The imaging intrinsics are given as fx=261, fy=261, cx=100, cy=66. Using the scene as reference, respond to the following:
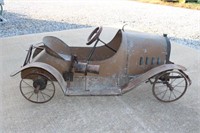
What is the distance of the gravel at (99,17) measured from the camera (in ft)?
19.7

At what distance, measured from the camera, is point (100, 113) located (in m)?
2.66

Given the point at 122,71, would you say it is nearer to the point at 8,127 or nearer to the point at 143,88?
the point at 143,88

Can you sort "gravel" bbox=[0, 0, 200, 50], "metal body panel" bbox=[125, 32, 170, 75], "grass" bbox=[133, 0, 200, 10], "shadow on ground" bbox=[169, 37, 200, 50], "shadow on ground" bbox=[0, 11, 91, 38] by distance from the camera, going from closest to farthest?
1. "metal body panel" bbox=[125, 32, 170, 75]
2. "shadow on ground" bbox=[169, 37, 200, 50]
3. "shadow on ground" bbox=[0, 11, 91, 38]
4. "gravel" bbox=[0, 0, 200, 50]
5. "grass" bbox=[133, 0, 200, 10]

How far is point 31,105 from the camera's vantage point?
2746mm

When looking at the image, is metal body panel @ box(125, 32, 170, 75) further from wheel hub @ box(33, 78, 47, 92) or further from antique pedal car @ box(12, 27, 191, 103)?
wheel hub @ box(33, 78, 47, 92)

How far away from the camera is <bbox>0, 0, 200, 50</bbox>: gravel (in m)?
6.01

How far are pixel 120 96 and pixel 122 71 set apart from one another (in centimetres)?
33

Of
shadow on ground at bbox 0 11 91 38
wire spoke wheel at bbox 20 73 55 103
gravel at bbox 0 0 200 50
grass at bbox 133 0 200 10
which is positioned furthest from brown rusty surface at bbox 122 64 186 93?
grass at bbox 133 0 200 10

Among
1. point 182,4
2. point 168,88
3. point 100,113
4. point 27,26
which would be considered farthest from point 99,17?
point 100,113

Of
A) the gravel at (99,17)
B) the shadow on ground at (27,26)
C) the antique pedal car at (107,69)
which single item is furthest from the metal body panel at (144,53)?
the shadow on ground at (27,26)

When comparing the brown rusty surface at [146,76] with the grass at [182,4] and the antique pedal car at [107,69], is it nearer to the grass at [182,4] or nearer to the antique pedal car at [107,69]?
the antique pedal car at [107,69]

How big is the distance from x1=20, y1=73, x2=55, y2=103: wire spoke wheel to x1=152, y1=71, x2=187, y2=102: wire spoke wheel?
46.0 inches

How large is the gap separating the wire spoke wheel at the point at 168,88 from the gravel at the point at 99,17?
2.04 m

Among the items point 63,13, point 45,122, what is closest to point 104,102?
point 45,122
